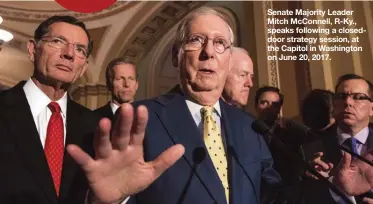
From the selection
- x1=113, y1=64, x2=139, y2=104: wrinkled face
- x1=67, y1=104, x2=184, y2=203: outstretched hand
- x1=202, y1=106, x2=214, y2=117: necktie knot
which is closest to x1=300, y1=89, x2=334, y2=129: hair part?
x1=113, y1=64, x2=139, y2=104: wrinkled face

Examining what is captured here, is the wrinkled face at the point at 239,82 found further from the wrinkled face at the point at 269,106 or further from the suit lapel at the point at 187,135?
the suit lapel at the point at 187,135

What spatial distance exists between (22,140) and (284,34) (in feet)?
11.4

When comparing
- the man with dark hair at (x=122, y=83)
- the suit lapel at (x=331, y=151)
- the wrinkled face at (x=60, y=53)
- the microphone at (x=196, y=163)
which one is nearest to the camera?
the microphone at (x=196, y=163)

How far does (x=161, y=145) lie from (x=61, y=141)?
0.44 meters

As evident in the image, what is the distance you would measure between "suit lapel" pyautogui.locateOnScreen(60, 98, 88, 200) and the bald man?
770 millimetres

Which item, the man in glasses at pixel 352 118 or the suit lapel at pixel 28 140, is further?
the man in glasses at pixel 352 118

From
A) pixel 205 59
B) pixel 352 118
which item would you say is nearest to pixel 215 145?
pixel 205 59

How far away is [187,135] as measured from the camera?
1016 mm

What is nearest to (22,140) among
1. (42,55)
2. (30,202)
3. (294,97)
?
(30,202)

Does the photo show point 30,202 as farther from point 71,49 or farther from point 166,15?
point 166,15

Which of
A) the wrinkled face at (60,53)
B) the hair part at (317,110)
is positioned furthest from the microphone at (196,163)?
the hair part at (317,110)

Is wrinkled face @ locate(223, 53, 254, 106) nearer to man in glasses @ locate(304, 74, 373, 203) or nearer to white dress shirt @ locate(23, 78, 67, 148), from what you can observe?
man in glasses @ locate(304, 74, 373, 203)

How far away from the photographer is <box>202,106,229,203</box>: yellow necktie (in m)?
1.01

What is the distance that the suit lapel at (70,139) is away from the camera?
1.17m
